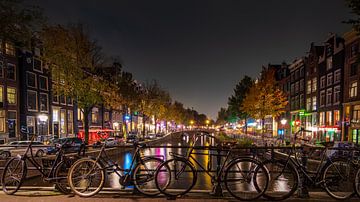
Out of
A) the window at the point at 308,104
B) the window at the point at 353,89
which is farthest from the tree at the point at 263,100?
the window at the point at 308,104

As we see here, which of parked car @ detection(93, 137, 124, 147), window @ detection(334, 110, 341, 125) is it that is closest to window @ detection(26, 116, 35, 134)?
parked car @ detection(93, 137, 124, 147)

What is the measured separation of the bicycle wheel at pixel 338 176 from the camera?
23.1ft

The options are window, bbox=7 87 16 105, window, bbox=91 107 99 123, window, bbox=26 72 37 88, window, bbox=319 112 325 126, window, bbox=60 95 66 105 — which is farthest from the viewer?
window, bbox=91 107 99 123

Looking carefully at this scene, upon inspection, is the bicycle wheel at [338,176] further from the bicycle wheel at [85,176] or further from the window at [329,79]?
the window at [329,79]

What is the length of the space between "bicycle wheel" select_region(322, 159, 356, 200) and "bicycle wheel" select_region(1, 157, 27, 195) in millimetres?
7538

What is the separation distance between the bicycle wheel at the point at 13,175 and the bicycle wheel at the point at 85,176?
1.39 metres

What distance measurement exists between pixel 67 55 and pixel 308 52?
146 feet

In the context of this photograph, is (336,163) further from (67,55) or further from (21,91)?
(21,91)

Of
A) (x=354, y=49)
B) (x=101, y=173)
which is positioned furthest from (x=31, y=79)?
(x=354, y=49)

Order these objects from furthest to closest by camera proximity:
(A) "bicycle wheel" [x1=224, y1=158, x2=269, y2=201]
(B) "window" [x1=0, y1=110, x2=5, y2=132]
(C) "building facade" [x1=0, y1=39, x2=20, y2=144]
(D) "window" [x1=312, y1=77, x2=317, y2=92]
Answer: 1. (D) "window" [x1=312, y1=77, x2=317, y2=92]
2. (C) "building facade" [x1=0, y1=39, x2=20, y2=144]
3. (B) "window" [x1=0, y1=110, x2=5, y2=132]
4. (A) "bicycle wheel" [x1=224, y1=158, x2=269, y2=201]

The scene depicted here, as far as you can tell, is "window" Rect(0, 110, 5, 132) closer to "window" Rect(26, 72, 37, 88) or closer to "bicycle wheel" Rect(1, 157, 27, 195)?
"window" Rect(26, 72, 37, 88)

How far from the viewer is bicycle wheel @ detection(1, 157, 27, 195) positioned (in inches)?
292

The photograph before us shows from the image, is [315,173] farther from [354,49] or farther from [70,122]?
[70,122]

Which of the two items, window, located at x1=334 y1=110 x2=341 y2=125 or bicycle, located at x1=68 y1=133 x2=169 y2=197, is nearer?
bicycle, located at x1=68 y1=133 x2=169 y2=197
